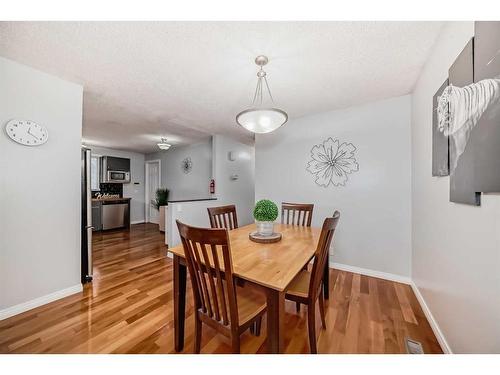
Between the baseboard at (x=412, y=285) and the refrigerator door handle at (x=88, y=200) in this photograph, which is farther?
the refrigerator door handle at (x=88, y=200)

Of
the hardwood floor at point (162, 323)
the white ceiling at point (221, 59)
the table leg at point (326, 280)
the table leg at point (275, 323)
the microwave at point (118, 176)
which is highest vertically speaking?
the white ceiling at point (221, 59)

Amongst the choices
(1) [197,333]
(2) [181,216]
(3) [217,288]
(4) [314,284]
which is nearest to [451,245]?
(4) [314,284]

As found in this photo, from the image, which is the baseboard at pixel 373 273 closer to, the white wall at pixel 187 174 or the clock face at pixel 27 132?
the white wall at pixel 187 174

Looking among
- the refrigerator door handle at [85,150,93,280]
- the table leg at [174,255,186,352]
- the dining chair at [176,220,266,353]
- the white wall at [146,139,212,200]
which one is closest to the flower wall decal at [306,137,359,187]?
the dining chair at [176,220,266,353]

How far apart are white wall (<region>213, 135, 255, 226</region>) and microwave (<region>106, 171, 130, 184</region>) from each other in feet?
10.5

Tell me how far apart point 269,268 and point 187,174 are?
465cm

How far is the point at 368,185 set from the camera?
8.06ft

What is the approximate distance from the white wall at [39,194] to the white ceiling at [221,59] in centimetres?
21

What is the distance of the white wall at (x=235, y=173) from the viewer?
13.7 feet

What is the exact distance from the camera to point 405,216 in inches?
88.1

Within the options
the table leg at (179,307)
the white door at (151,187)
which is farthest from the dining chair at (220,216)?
the white door at (151,187)

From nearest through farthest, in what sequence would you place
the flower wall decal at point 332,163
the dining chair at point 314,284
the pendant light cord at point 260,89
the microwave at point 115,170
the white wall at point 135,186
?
the dining chair at point 314,284, the pendant light cord at point 260,89, the flower wall decal at point 332,163, the microwave at point 115,170, the white wall at point 135,186

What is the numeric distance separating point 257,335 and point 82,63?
2.67 m
